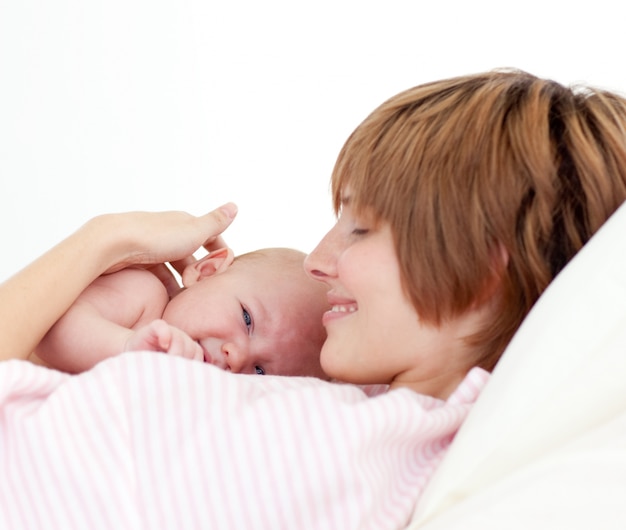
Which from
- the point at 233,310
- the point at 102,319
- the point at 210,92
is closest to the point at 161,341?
the point at 102,319

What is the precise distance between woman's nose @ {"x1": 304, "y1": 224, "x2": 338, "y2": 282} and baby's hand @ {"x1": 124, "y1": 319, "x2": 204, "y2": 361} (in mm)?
209

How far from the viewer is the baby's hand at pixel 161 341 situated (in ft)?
4.30

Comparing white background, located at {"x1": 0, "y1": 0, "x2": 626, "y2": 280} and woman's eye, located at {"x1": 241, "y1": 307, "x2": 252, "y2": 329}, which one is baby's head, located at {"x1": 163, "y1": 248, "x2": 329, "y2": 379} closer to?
woman's eye, located at {"x1": 241, "y1": 307, "x2": 252, "y2": 329}

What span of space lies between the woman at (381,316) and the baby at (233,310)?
71mm

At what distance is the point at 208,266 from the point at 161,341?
1.59ft

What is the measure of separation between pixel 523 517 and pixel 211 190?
2678 mm

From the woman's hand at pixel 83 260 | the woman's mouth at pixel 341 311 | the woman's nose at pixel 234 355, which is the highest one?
the woman's hand at pixel 83 260

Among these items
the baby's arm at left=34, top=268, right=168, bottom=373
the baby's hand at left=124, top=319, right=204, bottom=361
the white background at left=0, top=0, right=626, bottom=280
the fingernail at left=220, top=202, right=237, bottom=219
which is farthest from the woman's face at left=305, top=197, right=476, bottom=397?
the white background at left=0, top=0, right=626, bottom=280

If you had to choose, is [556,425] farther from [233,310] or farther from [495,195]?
[233,310]

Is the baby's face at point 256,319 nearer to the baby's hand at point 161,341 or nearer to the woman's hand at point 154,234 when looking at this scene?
the woman's hand at point 154,234

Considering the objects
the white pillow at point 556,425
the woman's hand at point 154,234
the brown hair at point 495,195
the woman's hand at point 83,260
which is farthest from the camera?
the woman's hand at point 154,234

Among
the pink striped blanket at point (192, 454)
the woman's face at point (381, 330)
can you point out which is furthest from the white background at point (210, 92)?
the pink striped blanket at point (192, 454)

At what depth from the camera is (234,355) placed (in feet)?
5.38

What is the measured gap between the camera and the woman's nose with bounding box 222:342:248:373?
64.4 inches
